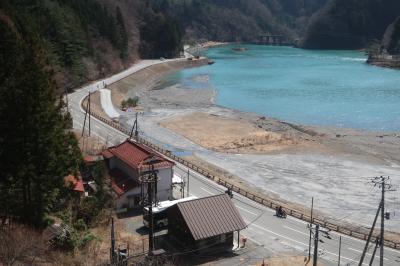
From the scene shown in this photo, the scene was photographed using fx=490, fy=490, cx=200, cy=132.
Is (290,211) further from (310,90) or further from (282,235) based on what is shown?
(310,90)

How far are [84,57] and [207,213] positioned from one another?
→ 72930 millimetres

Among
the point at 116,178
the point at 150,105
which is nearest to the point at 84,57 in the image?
the point at 150,105

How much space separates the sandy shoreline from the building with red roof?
448 inches

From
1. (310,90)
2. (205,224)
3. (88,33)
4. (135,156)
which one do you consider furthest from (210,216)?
(310,90)

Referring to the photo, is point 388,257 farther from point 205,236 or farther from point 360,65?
point 360,65

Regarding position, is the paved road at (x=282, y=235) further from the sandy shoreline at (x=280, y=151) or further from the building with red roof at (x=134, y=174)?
the sandy shoreline at (x=280, y=151)

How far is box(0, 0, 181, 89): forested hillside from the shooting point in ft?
246

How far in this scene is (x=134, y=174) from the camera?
34.5 metres

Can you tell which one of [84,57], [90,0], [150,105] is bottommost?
[150,105]

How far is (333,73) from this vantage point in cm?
14225

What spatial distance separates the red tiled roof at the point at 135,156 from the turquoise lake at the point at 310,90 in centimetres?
4317

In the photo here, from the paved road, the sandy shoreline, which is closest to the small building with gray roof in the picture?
the paved road

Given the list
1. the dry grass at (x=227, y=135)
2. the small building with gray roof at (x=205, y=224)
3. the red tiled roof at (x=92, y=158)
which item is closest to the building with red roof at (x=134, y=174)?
the red tiled roof at (x=92, y=158)

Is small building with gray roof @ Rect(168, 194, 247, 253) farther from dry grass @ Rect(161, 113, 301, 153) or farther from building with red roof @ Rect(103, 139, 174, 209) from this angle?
dry grass @ Rect(161, 113, 301, 153)
